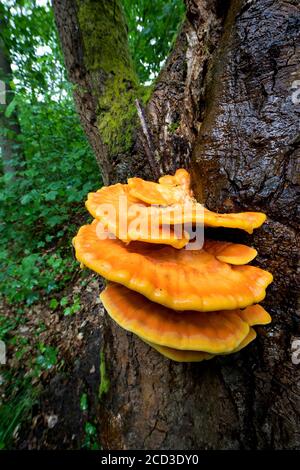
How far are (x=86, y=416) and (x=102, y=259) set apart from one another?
85.6 inches

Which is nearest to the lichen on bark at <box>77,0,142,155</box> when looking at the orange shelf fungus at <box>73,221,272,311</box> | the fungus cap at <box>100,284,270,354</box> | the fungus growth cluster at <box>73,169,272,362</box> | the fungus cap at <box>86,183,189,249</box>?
the fungus cap at <box>86,183,189,249</box>

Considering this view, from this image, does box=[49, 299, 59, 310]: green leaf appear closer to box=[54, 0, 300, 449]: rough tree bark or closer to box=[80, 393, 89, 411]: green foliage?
box=[80, 393, 89, 411]: green foliage

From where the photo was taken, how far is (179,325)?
1.15 metres

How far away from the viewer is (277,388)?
1.37 m

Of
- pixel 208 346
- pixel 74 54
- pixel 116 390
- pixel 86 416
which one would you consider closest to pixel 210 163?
pixel 208 346

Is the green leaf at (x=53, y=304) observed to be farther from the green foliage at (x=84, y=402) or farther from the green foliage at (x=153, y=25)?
the green foliage at (x=153, y=25)

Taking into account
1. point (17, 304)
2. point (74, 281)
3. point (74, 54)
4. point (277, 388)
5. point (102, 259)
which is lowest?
point (17, 304)

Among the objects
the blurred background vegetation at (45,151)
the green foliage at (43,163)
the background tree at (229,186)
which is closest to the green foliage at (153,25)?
the blurred background vegetation at (45,151)

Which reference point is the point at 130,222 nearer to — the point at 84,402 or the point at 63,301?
the point at 84,402

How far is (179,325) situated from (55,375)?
8.14ft

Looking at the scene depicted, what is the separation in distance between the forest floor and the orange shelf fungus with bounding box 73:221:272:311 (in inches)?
55.5

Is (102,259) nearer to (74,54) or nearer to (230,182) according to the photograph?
(230,182)

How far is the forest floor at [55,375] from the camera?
2.45m

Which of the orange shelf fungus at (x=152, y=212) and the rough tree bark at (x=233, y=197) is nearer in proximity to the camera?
the orange shelf fungus at (x=152, y=212)
